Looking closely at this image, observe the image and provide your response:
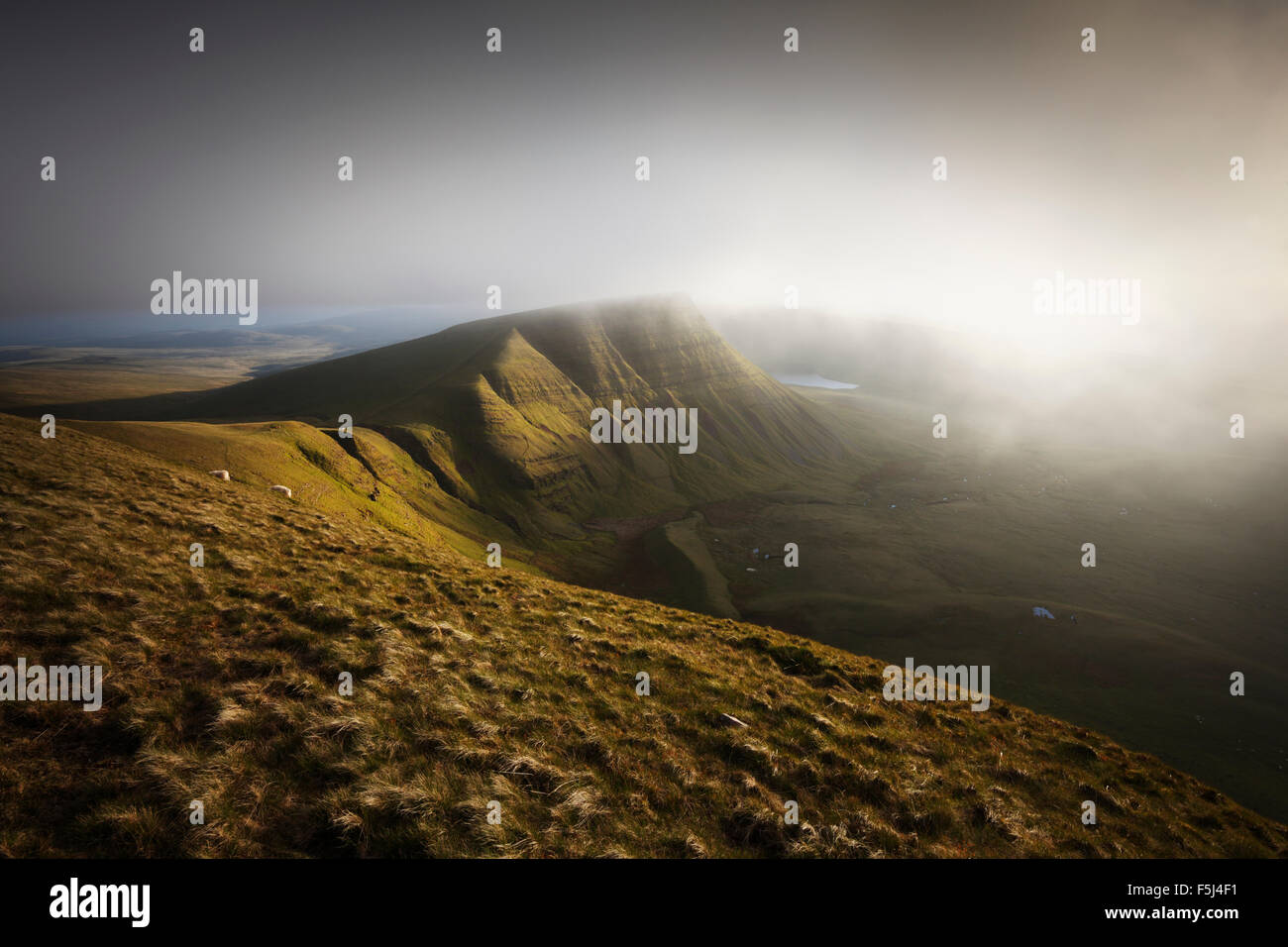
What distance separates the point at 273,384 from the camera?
161625mm

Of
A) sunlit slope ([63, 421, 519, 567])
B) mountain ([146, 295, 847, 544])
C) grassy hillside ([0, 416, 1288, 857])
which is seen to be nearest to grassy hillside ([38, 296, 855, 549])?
mountain ([146, 295, 847, 544])

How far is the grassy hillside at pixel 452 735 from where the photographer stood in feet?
24.9

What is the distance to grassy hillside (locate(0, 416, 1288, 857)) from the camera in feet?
24.9

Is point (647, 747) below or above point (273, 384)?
below

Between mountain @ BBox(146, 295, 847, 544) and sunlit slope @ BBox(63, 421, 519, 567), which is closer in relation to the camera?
sunlit slope @ BBox(63, 421, 519, 567)

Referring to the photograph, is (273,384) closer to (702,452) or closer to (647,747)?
(702,452)

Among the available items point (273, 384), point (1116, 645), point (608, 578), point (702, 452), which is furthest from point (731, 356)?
point (273, 384)

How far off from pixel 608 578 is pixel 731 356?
14366cm

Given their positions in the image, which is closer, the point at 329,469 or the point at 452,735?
the point at 452,735

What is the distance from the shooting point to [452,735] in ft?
33.4

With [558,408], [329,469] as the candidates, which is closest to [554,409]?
[558,408]

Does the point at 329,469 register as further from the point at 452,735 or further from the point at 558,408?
the point at 558,408

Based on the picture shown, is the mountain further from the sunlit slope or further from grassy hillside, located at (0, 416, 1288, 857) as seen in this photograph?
grassy hillside, located at (0, 416, 1288, 857)
